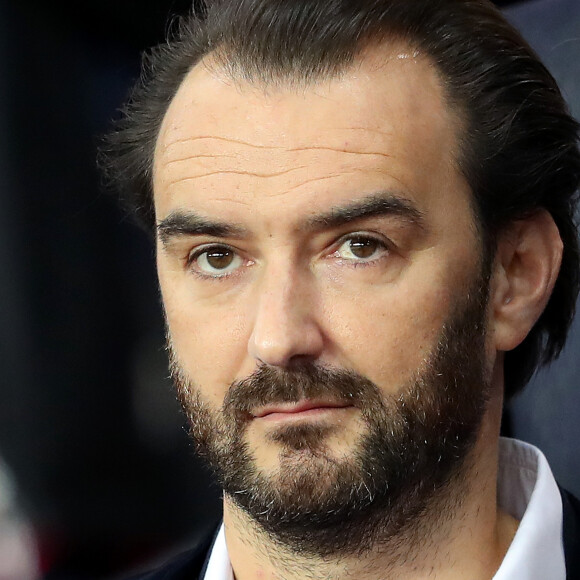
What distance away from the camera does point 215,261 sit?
1206mm

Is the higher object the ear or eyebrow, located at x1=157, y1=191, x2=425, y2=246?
eyebrow, located at x1=157, y1=191, x2=425, y2=246

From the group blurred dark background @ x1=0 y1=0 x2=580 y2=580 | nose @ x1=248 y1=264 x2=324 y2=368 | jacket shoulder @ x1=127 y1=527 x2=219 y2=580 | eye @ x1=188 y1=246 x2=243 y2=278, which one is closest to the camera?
nose @ x1=248 y1=264 x2=324 y2=368

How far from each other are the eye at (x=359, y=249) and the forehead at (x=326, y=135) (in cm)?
6

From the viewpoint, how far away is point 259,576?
4.17 ft

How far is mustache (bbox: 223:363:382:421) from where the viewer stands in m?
1.08

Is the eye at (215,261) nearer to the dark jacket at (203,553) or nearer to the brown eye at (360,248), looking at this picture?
the brown eye at (360,248)

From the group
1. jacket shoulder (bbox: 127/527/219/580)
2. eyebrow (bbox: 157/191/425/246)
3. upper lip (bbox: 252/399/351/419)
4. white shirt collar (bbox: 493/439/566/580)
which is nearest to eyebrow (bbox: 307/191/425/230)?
eyebrow (bbox: 157/191/425/246)

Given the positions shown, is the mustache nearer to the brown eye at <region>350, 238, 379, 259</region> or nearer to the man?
the man

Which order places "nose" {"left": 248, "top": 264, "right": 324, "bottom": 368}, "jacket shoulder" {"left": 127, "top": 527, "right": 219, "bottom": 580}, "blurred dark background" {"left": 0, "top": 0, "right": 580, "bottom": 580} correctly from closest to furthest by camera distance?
"nose" {"left": 248, "top": 264, "right": 324, "bottom": 368}, "jacket shoulder" {"left": 127, "top": 527, "right": 219, "bottom": 580}, "blurred dark background" {"left": 0, "top": 0, "right": 580, "bottom": 580}

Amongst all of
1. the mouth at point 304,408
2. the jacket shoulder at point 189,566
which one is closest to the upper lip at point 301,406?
the mouth at point 304,408

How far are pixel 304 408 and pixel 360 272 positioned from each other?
0.18m

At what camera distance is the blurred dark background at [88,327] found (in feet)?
5.45

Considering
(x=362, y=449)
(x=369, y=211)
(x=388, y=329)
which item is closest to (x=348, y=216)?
(x=369, y=211)

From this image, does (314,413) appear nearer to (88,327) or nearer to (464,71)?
(464,71)
